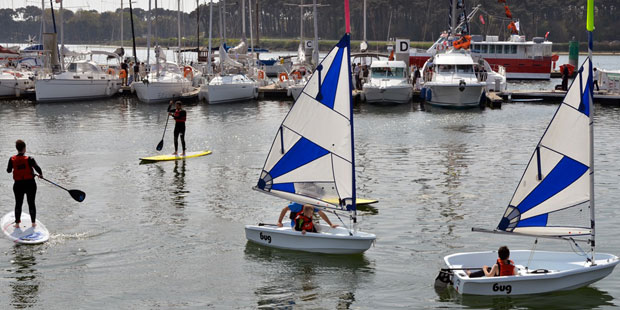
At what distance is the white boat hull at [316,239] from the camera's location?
56.6 feet

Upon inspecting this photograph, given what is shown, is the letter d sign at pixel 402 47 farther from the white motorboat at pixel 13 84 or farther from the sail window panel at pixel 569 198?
the sail window panel at pixel 569 198

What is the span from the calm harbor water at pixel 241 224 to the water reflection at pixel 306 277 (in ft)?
0.12

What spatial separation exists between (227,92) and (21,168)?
37.7 meters

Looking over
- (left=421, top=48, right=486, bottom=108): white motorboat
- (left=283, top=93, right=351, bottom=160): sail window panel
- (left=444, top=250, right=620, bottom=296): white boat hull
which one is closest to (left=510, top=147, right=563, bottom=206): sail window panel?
(left=444, top=250, right=620, bottom=296): white boat hull

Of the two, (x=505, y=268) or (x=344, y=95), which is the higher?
(x=344, y=95)

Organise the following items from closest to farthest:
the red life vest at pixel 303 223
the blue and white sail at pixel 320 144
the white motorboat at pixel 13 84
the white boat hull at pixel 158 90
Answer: the blue and white sail at pixel 320 144 → the red life vest at pixel 303 223 → the white boat hull at pixel 158 90 → the white motorboat at pixel 13 84

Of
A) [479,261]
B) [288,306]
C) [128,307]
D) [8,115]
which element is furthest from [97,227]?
[8,115]

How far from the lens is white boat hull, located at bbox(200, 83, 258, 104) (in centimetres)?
5547

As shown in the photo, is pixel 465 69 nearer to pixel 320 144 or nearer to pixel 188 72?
pixel 188 72

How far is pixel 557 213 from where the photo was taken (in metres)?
15.6

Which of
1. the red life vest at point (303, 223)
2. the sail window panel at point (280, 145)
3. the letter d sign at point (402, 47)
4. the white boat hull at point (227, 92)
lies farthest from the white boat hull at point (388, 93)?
the red life vest at point (303, 223)

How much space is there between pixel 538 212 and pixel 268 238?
5.73 metres

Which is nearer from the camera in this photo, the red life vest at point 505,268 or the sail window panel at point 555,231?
the red life vest at point 505,268

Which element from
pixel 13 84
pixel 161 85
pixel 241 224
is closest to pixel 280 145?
pixel 241 224
